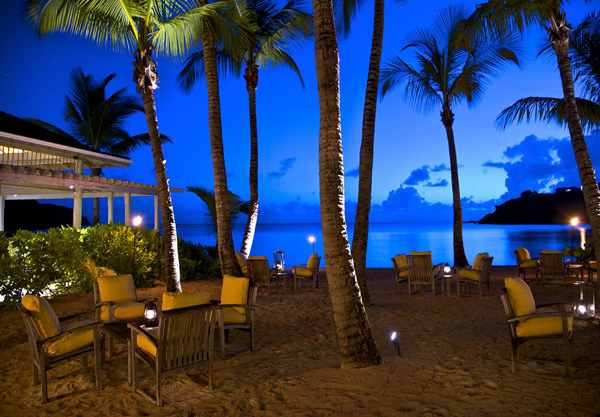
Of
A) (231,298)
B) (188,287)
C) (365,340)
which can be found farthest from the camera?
(188,287)

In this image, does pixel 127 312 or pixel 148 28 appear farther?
pixel 148 28

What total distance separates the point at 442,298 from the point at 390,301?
1.18 metres

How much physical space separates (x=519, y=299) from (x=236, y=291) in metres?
3.33

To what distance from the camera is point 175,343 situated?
333 centimetres

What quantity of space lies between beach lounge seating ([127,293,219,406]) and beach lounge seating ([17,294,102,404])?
41 centimetres

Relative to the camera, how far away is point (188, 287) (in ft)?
32.1

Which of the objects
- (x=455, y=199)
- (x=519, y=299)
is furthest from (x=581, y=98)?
(x=519, y=299)

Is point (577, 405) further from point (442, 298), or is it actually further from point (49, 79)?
point (49, 79)

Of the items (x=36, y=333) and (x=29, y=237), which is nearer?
(x=36, y=333)

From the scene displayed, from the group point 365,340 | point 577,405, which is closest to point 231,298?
point 365,340

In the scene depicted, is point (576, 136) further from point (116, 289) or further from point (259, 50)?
point (259, 50)

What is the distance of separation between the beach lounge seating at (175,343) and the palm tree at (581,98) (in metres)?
10.1

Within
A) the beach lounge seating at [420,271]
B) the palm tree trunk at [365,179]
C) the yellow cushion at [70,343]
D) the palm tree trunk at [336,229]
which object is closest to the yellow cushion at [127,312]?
the yellow cushion at [70,343]

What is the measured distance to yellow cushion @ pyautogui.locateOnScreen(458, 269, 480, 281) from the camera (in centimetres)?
818
